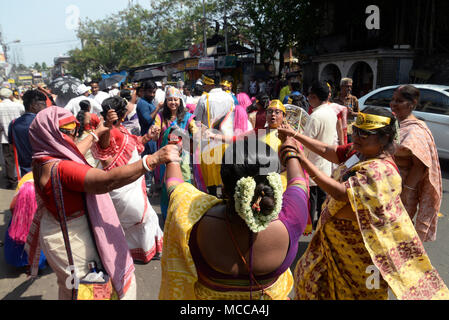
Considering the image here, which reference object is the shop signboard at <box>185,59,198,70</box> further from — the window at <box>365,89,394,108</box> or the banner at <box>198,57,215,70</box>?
the window at <box>365,89,394,108</box>

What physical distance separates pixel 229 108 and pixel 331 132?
1.60 meters

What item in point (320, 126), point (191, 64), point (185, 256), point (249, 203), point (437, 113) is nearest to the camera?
point (249, 203)

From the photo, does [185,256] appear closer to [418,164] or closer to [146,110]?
[418,164]

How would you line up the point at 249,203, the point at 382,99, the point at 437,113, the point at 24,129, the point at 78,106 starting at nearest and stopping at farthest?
1. the point at 249,203
2. the point at 24,129
3. the point at 437,113
4. the point at 78,106
5. the point at 382,99

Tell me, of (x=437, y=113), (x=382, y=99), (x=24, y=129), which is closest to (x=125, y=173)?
(x=24, y=129)

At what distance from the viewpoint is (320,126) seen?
3.83 metres

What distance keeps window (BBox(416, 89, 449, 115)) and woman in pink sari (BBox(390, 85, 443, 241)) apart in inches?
170

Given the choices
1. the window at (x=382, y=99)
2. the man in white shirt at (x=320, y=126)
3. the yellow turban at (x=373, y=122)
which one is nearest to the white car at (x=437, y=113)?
the window at (x=382, y=99)

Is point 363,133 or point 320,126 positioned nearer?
point 363,133

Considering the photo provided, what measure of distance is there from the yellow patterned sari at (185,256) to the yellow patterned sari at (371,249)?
0.61m

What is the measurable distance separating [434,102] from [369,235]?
6050 mm

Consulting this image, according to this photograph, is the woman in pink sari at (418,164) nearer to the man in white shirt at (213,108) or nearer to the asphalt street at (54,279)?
the asphalt street at (54,279)

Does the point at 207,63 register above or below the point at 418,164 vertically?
above

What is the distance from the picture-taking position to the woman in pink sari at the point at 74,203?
1.78m
